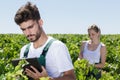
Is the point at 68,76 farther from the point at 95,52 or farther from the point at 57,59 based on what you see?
Result: the point at 95,52

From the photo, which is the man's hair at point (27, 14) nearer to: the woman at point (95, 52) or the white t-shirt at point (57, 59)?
the white t-shirt at point (57, 59)

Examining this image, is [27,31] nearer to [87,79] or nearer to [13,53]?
[87,79]

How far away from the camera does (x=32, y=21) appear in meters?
4.39

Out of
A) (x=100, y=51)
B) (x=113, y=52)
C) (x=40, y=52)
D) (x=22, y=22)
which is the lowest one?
(x=113, y=52)

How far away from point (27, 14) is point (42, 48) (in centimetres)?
39

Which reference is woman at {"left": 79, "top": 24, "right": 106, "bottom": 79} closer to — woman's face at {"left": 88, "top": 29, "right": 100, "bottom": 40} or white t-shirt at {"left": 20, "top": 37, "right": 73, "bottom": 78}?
woman's face at {"left": 88, "top": 29, "right": 100, "bottom": 40}

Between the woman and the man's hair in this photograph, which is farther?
the woman

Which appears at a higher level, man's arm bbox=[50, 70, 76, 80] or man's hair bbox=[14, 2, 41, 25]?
man's hair bbox=[14, 2, 41, 25]

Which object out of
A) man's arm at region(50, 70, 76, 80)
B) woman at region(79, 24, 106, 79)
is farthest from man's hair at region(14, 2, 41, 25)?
woman at region(79, 24, 106, 79)

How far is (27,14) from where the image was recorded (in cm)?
435

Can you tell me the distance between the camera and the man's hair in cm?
434

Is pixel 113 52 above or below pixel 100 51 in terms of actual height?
below

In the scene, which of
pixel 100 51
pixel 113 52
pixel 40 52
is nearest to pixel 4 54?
pixel 100 51

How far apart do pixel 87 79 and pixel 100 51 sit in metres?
0.73
